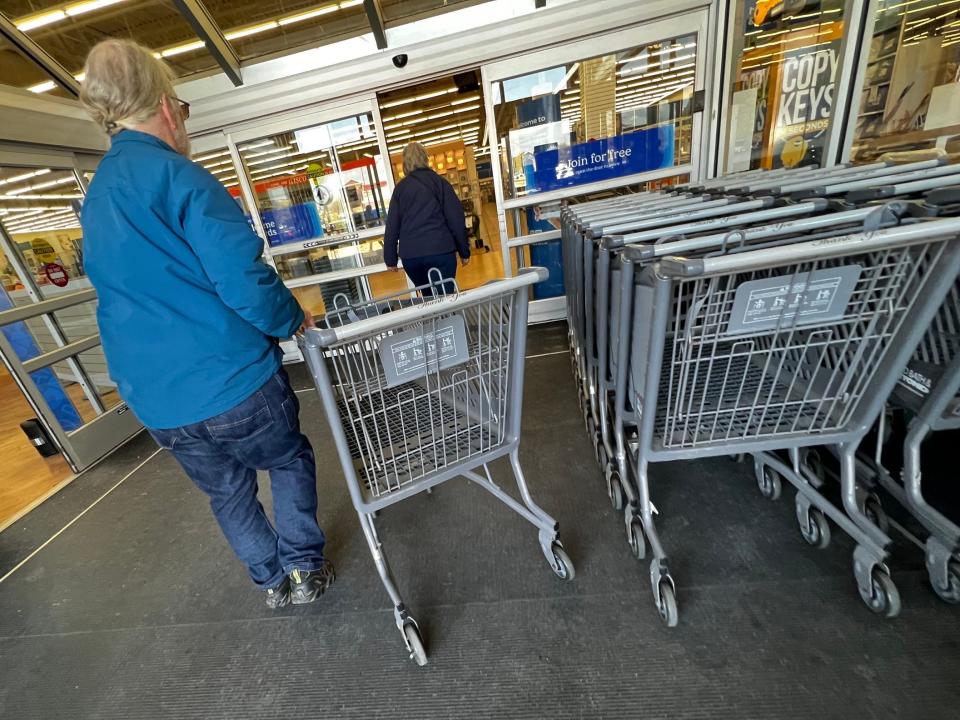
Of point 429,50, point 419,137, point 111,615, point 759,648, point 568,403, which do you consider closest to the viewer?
point 759,648

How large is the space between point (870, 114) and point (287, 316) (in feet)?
13.8

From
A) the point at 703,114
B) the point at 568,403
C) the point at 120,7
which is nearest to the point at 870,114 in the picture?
the point at 703,114

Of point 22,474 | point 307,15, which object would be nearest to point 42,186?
point 22,474

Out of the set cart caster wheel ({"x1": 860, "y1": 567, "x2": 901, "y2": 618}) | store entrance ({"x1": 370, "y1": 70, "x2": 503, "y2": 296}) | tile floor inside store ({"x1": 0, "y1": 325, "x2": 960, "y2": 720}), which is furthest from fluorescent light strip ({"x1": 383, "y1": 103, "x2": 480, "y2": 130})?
cart caster wheel ({"x1": 860, "y1": 567, "x2": 901, "y2": 618})

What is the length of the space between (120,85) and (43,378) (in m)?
3.06

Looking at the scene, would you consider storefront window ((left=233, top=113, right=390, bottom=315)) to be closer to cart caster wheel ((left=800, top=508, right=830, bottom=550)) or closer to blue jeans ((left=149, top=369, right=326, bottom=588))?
blue jeans ((left=149, top=369, right=326, bottom=588))

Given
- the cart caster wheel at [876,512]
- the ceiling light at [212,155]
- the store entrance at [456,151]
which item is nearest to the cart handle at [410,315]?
the cart caster wheel at [876,512]

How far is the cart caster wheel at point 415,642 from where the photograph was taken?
4.45 ft

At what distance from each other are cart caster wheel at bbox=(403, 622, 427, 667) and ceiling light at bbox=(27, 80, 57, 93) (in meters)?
4.66

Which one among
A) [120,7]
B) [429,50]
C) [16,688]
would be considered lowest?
[16,688]

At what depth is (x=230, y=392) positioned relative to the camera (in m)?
1.29

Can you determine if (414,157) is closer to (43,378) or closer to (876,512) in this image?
(43,378)

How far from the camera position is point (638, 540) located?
1564 mm

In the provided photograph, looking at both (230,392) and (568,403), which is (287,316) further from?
(568,403)
